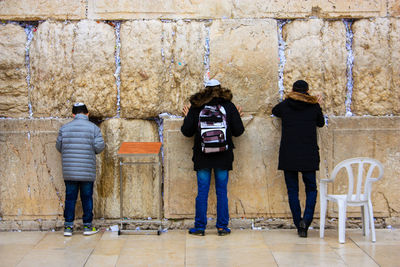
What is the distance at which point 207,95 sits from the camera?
207 inches

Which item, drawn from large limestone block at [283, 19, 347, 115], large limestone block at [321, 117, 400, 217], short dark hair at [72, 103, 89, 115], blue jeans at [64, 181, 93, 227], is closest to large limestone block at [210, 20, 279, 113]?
large limestone block at [283, 19, 347, 115]

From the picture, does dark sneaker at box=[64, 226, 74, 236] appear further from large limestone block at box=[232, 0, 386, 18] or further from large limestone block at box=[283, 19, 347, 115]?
large limestone block at box=[232, 0, 386, 18]

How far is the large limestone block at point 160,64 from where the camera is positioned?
5641 millimetres

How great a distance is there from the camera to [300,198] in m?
5.67

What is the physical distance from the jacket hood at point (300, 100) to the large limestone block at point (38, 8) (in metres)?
2.48

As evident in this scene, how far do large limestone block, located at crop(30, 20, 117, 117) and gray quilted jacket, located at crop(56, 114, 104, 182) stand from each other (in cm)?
41

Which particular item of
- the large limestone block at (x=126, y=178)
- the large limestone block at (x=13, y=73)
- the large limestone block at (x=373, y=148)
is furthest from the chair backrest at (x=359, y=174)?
the large limestone block at (x=13, y=73)

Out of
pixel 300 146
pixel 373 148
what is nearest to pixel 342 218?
pixel 300 146

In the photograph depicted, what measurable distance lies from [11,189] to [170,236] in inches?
72.9

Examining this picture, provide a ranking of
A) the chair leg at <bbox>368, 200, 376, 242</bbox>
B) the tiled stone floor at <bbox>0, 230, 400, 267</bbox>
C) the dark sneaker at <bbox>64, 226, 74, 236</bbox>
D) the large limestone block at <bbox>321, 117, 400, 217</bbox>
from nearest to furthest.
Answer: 1. the tiled stone floor at <bbox>0, 230, 400, 267</bbox>
2. the chair leg at <bbox>368, 200, 376, 242</bbox>
3. the dark sneaker at <bbox>64, 226, 74, 236</bbox>
4. the large limestone block at <bbox>321, 117, 400, 217</bbox>

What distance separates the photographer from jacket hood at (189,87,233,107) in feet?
17.3

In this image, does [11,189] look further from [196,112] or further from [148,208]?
[196,112]

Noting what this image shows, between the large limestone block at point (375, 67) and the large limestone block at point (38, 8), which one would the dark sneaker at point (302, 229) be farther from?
the large limestone block at point (38, 8)

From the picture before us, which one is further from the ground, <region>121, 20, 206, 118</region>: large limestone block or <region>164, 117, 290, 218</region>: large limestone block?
<region>121, 20, 206, 118</region>: large limestone block
